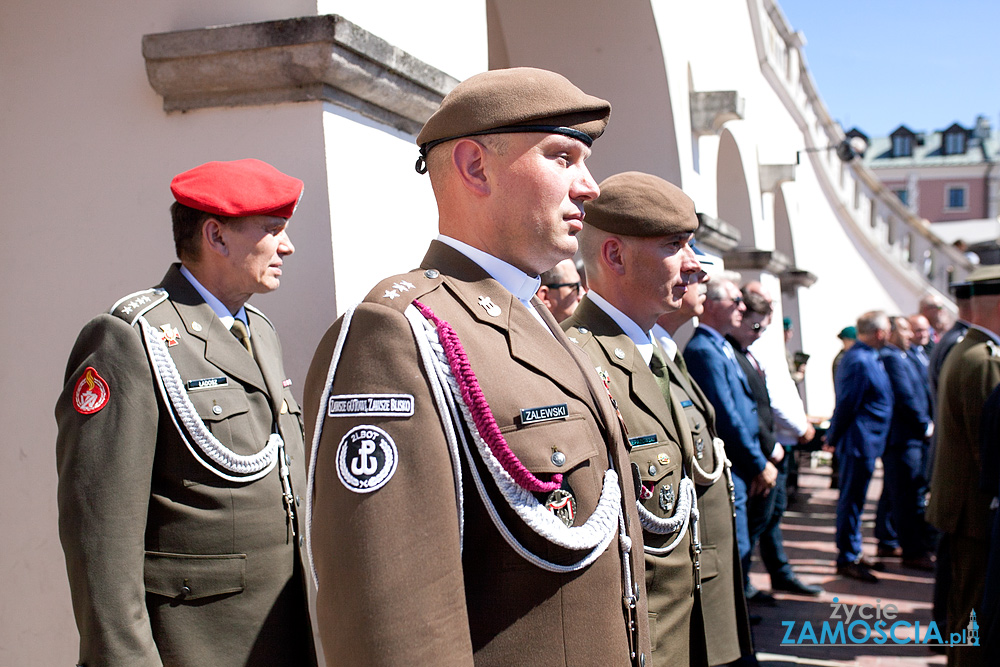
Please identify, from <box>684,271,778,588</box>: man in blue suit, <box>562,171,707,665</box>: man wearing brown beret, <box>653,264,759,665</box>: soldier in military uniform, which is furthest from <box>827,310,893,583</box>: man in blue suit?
<box>562,171,707,665</box>: man wearing brown beret

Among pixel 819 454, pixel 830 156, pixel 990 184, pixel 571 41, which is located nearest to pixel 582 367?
pixel 571 41

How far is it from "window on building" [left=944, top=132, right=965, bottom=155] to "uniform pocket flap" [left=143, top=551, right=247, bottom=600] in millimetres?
62928

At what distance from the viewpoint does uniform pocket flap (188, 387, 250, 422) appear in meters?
2.20

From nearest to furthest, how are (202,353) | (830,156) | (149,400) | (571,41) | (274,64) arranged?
(149,400)
(202,353)
(274,64)
(571,41)
(830,156)

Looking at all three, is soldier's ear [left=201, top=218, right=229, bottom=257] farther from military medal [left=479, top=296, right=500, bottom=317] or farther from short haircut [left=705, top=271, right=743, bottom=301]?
short haircut [left=705, top=271, right=743, bottom=301]

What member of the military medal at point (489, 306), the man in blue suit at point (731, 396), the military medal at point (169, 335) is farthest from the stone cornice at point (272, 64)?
the man in blue suit at point (731, 396)

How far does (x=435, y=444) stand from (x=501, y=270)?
43 cm

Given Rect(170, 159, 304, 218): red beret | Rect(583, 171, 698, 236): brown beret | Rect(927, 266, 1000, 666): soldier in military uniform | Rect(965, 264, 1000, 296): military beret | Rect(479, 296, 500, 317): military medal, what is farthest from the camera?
Rect(965, 264, 1000, 296): military beret

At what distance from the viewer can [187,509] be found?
2137 millimetres

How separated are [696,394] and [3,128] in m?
2.61

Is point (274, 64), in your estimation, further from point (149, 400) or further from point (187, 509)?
point (187, 509)

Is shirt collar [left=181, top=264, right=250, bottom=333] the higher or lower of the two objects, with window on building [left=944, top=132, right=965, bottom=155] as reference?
lower

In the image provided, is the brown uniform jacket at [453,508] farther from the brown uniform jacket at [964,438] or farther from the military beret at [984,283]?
the military beret at [984,283]

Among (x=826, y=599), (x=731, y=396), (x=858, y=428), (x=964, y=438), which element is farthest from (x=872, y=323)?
(x=964, y=438)
